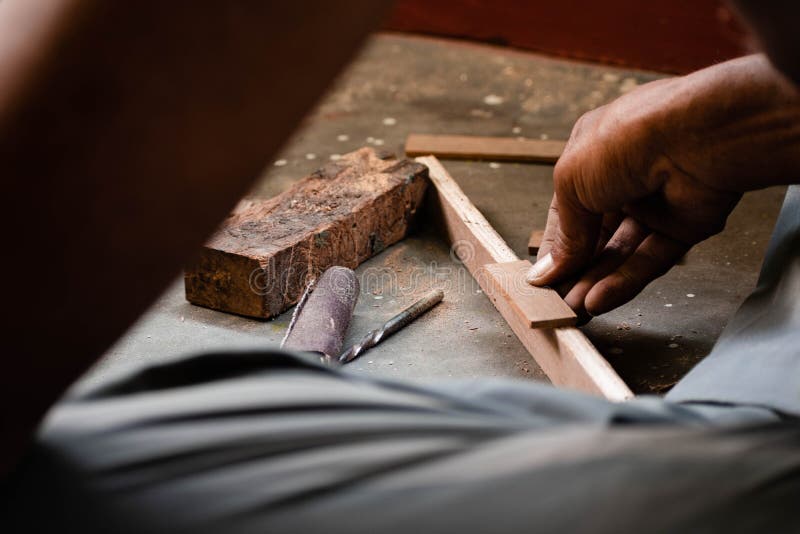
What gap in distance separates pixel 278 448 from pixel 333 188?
193 cm

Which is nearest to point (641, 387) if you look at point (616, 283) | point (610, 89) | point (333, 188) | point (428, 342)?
point (616, 283)

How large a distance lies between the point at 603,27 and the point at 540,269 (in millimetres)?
2656

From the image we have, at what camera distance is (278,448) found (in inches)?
37.0

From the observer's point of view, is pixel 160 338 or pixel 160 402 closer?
pixel 160 402

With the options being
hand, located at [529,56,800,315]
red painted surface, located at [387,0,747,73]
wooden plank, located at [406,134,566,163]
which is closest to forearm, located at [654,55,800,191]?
hand, located at [529,56,800,315]

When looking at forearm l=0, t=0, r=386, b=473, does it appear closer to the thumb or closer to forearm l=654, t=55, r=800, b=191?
forearm l=654, t=55, r=800, b=191

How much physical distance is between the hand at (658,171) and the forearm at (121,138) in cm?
115

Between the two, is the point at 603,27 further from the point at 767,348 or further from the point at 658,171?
the point at 767,348

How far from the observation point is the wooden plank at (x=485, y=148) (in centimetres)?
354

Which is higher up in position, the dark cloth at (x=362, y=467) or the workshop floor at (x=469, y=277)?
the dark cloth at (x=362, y=467)

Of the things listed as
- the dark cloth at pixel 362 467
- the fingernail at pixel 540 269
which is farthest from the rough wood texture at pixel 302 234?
the dark cloth at pixel 362 467

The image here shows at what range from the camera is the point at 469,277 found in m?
2.72

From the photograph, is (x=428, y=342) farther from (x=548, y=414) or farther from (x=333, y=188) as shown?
(x=548, y=414)

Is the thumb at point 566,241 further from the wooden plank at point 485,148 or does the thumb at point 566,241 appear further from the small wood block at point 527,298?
the wooden plank at point 485,148
